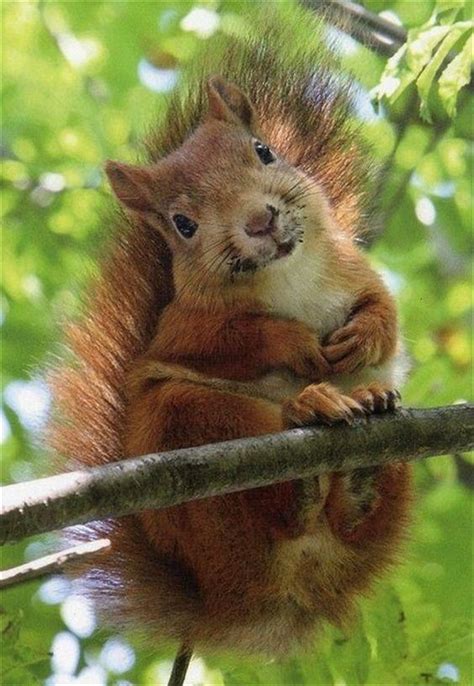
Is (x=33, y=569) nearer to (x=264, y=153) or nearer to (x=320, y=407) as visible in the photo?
(x=320, y=407)

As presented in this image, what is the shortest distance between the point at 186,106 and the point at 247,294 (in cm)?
89

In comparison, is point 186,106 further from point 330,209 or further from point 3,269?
point 3,269

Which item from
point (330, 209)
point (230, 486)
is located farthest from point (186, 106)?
point (230, 486)

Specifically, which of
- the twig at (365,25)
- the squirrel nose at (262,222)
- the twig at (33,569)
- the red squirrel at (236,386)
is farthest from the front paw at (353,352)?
the twig at (365,25)

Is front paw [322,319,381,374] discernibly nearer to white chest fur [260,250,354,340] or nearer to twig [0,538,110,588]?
white chest fur [260,250,354,340]

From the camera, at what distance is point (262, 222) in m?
3.23

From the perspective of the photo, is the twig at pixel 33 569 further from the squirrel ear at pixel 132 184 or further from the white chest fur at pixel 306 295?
the squirrel ear at pixel 132 184

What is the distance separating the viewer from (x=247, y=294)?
3.33 metres

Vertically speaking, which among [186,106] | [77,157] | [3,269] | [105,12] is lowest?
[3,269]

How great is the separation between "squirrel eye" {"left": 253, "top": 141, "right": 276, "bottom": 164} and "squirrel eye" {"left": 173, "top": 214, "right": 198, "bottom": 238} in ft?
0.87

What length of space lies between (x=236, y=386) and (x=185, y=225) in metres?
0.55

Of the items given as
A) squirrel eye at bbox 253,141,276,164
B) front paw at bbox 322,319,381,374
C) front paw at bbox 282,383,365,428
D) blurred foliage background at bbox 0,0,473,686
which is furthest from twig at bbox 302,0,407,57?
front paw at bbox 282,383,365,428

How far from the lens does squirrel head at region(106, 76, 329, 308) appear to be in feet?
10.7

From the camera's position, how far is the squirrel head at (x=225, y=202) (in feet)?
10.7
